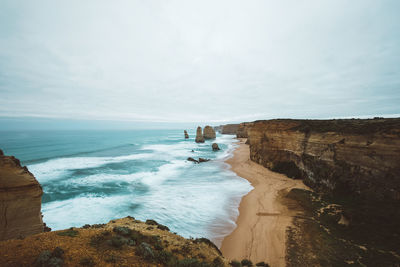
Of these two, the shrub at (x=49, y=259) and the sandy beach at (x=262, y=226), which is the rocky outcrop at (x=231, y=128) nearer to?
the sandy beach at (x=262, y=226)

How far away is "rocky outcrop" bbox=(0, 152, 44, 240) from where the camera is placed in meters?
5.29

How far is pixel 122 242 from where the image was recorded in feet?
14.9

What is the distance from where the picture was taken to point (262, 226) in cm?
856

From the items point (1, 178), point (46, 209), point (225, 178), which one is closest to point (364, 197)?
point (225, 178)

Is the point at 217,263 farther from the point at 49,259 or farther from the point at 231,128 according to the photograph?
Answer: the point at 231,128

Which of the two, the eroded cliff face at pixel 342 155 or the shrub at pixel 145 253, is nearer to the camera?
the shrub at pixel 145 253

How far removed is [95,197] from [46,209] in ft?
10.6

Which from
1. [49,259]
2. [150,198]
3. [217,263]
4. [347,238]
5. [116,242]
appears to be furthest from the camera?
[150,198]

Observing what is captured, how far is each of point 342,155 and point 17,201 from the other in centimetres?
1807

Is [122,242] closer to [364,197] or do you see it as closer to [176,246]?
[176,246]

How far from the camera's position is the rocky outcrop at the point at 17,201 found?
17.4 feet

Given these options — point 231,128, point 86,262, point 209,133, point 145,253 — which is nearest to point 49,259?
point 86,262

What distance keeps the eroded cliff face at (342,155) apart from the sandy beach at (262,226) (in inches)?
90.7

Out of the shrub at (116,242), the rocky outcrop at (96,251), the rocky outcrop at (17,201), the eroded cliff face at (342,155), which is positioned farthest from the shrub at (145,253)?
the eroded cliff face at (342,155)
